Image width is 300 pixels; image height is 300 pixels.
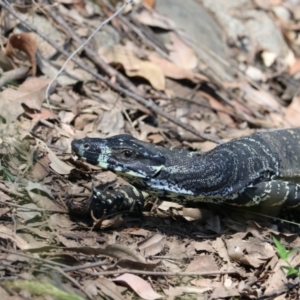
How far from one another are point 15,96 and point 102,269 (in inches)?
121

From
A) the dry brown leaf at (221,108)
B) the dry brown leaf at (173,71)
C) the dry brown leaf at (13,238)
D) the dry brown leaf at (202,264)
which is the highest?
the dry brown leaf at (173,71)

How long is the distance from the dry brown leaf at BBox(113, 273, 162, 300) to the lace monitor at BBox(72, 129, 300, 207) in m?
1.07

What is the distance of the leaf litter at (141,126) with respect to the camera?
562cm

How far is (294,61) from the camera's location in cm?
1251

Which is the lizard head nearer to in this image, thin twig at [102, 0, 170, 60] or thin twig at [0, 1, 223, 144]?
thin twig at [0, 1, 223, 144]

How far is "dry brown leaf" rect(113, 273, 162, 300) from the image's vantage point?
5.42m

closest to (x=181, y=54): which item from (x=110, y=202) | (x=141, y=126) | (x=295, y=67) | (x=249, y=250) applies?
(x=141, y=126)

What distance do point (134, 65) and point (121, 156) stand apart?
3.60 m

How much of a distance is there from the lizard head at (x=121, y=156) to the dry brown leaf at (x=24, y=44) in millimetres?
2680

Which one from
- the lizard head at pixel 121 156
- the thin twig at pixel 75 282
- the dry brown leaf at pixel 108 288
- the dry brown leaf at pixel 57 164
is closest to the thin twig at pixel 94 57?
the dry brown leaf at pixel 57 164

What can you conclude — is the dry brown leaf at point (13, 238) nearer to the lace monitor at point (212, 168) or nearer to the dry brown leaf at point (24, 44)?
the lace monitor at point (212, 168)

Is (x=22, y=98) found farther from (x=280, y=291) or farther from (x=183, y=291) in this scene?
(x=280, y=291)

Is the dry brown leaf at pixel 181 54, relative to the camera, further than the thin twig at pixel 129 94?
Yes

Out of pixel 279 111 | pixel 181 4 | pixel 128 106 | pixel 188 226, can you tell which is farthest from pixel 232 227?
pixel 181 4
